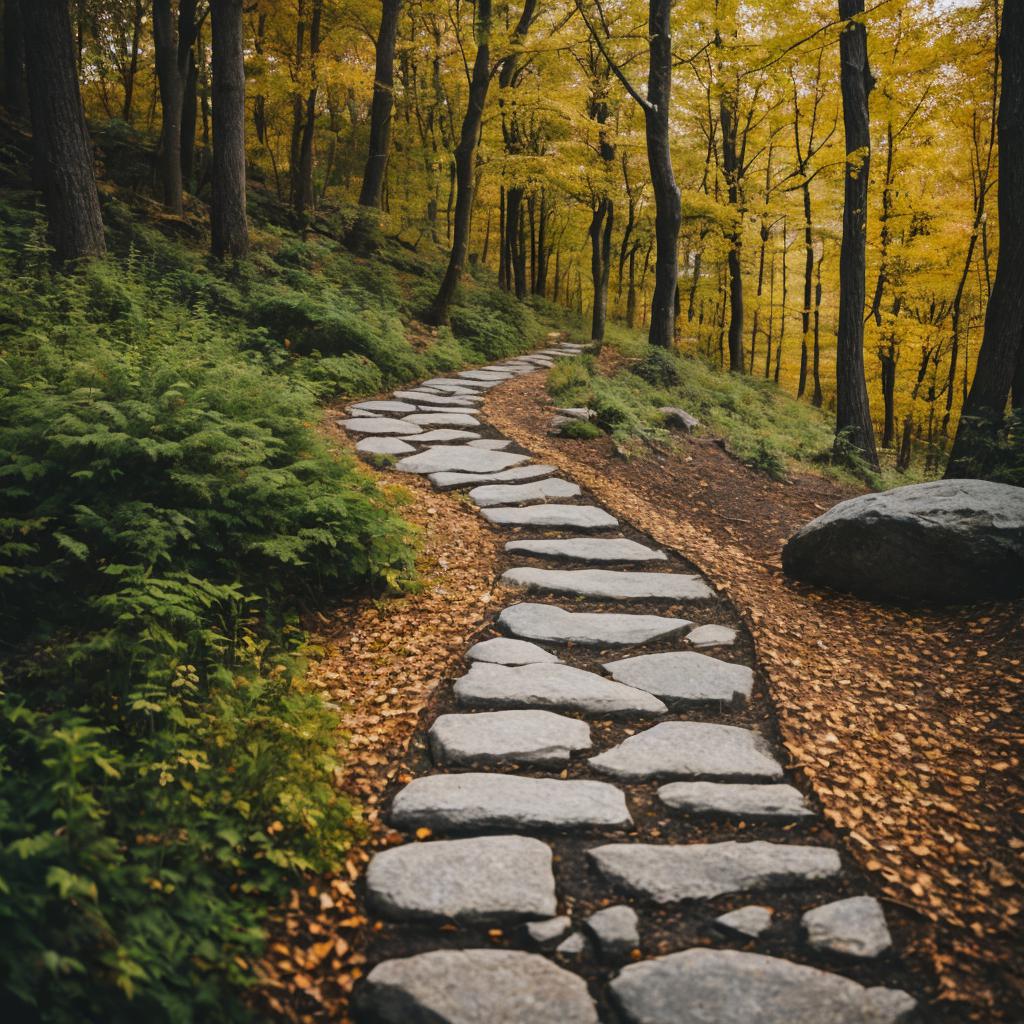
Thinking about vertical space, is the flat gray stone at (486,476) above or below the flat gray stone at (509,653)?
above

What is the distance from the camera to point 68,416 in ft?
11.1

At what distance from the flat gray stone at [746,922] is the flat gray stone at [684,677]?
116 centimetres

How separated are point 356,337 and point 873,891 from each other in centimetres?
860

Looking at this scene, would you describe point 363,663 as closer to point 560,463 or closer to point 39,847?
point 39,847

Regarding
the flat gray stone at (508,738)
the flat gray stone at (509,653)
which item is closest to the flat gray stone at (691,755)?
the flat gray stone at (508,738)

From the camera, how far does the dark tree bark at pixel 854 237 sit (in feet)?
28.7

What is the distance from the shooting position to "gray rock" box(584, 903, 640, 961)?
79.4 inches

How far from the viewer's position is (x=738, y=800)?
2645 mm

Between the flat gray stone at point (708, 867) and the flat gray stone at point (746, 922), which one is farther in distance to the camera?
the flat gray stone at point (708, 867)

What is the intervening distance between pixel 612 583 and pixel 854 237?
24.6 feet

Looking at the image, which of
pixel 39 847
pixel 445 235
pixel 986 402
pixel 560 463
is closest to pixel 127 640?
pixel 39 847

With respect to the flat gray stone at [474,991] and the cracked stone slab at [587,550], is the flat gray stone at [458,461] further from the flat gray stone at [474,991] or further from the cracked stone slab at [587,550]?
the flat gray stone at [474,991]

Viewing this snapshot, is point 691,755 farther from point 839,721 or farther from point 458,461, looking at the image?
point 458,461

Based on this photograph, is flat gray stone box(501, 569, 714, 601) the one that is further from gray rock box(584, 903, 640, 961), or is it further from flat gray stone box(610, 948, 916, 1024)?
flat gray stone box(610, 948, 916, 1024)
